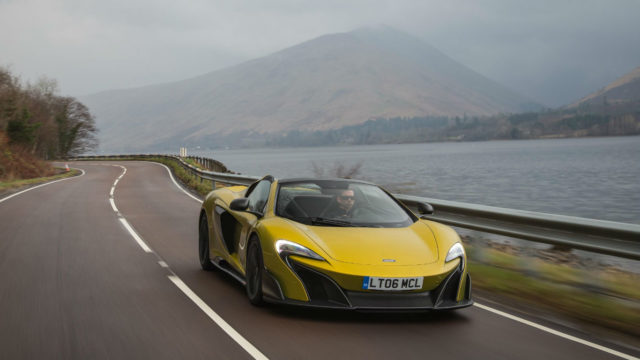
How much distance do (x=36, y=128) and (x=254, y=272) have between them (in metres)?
57.5

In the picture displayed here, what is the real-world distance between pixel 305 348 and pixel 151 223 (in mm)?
10059

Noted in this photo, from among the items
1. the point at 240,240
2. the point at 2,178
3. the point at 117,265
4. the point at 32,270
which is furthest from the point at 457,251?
the point at 2,178

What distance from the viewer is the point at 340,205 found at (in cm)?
680

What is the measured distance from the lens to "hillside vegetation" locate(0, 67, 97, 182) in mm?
40344

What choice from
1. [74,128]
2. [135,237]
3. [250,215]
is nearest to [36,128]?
[74,128]

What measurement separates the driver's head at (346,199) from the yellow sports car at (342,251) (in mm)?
11

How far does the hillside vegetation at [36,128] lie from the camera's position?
132 feet

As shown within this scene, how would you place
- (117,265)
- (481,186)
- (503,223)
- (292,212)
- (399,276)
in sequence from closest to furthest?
(399,276)
(292,212)
(503,223)
(117,265)
(481,186)

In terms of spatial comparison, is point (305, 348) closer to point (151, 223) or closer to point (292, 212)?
point (292, 212)

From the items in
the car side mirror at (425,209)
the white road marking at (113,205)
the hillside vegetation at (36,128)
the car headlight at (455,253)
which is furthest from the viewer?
the hillside vegetation at (36,128)

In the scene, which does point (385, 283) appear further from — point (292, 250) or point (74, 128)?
point (74, 128)

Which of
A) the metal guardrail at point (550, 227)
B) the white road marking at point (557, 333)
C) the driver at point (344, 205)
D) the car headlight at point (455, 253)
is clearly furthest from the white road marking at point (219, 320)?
the metal guardrail at point (550, 227)

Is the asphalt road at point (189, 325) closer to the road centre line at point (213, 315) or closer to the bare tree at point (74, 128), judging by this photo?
the road centre line at point (213, 315)

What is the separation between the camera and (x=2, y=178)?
114 ft
